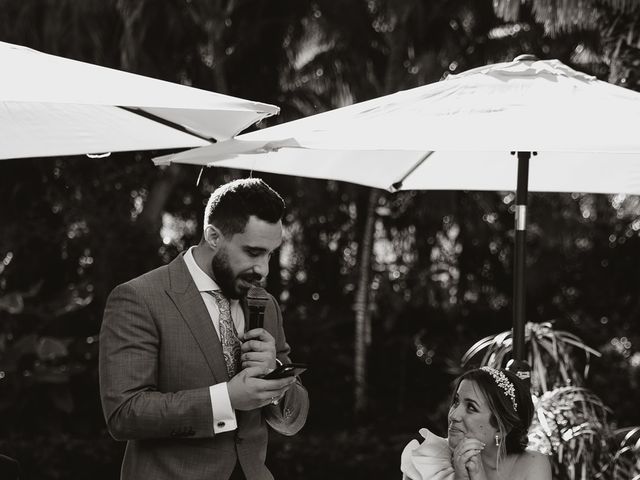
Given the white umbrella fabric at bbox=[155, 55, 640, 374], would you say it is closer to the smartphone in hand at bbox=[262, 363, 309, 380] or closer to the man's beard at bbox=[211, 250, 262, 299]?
the man's beard at bbox=[211, 250, 262, 299]

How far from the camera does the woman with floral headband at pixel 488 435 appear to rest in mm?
4258

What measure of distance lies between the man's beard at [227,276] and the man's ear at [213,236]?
40 mm

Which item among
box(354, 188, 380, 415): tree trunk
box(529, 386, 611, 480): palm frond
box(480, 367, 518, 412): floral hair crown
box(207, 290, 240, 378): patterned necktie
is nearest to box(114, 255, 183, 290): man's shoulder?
box(207, 290, 240, 378): patterned necktie

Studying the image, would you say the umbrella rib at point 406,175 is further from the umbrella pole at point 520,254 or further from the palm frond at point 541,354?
the palm frond at point 541,354

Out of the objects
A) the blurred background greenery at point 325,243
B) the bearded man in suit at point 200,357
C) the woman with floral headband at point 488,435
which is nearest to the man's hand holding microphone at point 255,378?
the bearded man in suit at point 200,357

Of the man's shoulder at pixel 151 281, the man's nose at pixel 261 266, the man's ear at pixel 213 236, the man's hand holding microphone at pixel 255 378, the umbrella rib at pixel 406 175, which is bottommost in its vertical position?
the man's hand holding microphone at pixel 255 378

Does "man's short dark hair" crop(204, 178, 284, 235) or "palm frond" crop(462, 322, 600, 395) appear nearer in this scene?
"man's short dark hair" crop(204, 178, 284, 235)

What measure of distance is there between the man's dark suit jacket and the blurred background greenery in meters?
6.98

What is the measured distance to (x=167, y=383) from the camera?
3582mm

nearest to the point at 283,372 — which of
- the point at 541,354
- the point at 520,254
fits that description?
the point at 520,254

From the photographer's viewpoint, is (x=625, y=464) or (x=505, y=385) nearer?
(x=505, y=385)

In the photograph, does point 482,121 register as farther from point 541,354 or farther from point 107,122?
point 541,354

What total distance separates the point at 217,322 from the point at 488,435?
1.28m

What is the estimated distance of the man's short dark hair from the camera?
3596 millimetres
